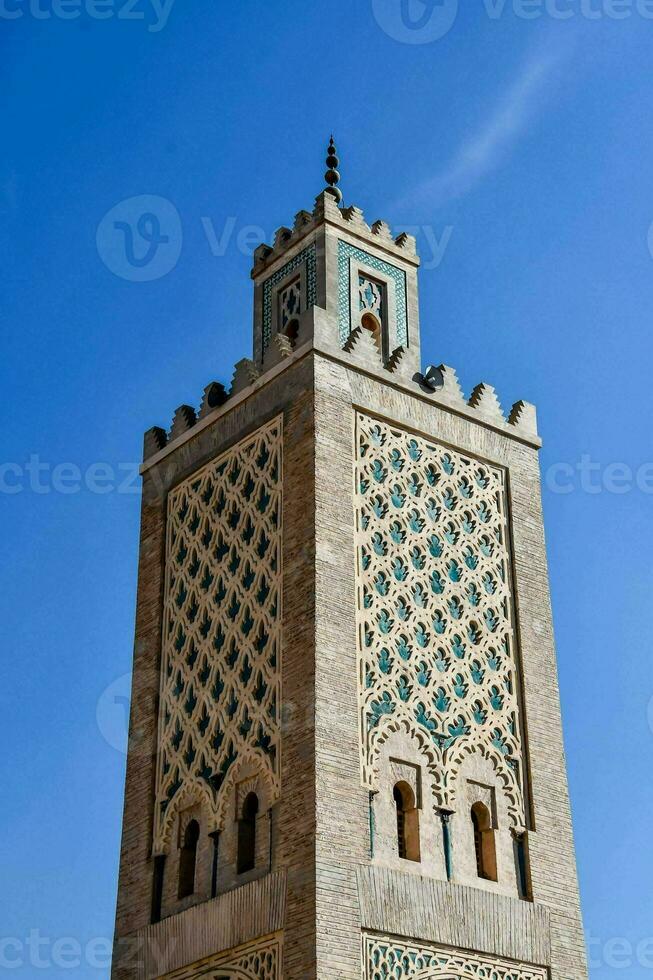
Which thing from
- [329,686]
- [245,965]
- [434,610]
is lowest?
[245,965]

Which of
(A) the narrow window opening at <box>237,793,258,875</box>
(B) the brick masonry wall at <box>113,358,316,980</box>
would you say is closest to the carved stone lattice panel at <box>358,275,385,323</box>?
(B) the brick masonry wall at <box>113,358,316,980</box>

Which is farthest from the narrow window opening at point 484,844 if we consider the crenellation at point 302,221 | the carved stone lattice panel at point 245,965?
the crenellation at point 302,221

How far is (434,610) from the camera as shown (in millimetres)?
12414

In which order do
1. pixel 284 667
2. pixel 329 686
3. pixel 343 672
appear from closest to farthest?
pixel 329 686, pixel 343 672, pixel 284 667

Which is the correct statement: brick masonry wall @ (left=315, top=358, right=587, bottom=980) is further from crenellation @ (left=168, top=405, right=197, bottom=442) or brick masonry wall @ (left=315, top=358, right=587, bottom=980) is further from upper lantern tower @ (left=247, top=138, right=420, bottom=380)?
crenellation @ (left=168, top=405, right=197, bottom=442)

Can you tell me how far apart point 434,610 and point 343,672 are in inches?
56.0

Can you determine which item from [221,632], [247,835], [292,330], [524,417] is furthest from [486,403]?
[247,835]

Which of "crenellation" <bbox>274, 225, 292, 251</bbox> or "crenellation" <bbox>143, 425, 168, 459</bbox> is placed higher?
"crenellation" <bbox>274, 225, 292, 251</bbox>

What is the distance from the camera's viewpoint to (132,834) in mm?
12422

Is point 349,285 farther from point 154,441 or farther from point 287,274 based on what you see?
point 154,441

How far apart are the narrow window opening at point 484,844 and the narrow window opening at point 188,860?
7.75 ft

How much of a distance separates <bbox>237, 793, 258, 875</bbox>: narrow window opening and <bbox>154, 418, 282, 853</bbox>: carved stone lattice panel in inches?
11.8

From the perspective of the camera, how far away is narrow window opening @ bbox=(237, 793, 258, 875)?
1122 cm

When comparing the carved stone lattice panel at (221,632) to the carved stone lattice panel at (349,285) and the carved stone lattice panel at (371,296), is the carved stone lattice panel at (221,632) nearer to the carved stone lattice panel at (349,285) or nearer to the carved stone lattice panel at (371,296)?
the carved stone lattice panel at (349,285)
